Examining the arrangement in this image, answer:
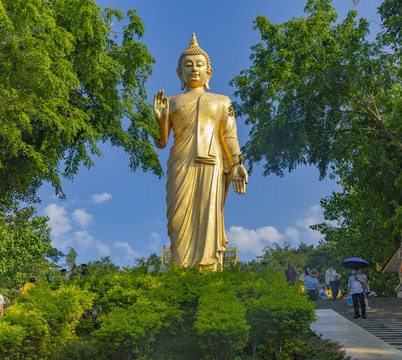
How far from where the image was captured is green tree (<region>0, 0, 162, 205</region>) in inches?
359

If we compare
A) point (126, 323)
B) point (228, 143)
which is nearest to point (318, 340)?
point (126, 323)

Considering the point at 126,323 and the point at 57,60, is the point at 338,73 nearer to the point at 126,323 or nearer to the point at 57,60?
the point at 57,60

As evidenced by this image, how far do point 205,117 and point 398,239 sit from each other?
953cm

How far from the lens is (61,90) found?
Result: 32.8ft

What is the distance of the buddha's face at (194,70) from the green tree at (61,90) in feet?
7.72

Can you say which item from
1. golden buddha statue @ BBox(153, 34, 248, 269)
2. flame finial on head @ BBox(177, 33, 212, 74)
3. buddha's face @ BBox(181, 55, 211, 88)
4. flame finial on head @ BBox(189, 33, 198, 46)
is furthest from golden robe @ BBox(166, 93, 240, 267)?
flame finial on head @ BBox(189, 33, 198, 46)

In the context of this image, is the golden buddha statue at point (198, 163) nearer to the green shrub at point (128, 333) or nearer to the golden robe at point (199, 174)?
the golden robe at point (199, 174)

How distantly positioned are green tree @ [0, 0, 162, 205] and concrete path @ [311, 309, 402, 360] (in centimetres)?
628

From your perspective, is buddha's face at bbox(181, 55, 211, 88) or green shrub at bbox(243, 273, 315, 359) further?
buddha's face at bbox(181, 55, 211, 88)

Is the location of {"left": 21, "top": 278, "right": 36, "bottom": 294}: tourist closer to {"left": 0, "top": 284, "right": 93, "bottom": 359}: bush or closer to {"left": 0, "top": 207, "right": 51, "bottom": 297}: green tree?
{"left": 0, "top": 284, "right": 93, "bottom": 359}: bush

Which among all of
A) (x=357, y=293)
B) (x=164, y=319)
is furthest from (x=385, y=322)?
(x=164, y=319)

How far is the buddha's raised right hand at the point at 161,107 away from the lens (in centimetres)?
897

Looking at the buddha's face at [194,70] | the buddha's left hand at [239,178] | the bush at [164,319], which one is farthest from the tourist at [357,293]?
the buddha's face at [194,70]

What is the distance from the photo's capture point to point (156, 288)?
18.9 feet
